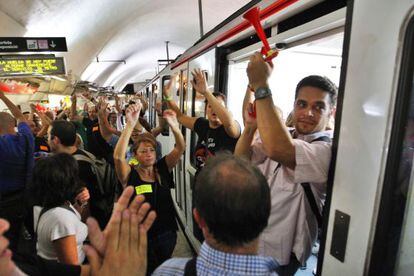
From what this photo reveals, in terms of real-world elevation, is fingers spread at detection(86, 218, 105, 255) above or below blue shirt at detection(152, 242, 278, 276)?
above

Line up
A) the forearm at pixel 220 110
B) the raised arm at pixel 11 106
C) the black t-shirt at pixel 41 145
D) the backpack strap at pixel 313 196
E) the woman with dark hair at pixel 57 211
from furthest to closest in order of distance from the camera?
the black t-shirt at pixel 41 145 → the raised arm at pixel 11 106 → the forearm at pixel 220 110 → the woman with dark hair at pixel 57 211 → the backpack strap at pixel 313 196

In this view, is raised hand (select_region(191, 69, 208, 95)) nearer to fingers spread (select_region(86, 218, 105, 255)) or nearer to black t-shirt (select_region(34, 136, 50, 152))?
fingers spread (select_region(86, 218, 105, 255))

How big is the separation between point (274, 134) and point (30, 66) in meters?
7.50

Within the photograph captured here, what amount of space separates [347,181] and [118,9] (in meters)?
8.88

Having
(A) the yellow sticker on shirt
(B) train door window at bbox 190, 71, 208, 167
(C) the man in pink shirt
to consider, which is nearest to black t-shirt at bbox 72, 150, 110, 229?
(A) the yellow sticker on shirt

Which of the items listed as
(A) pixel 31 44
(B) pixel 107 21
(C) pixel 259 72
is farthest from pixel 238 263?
(B) pixel 107 21

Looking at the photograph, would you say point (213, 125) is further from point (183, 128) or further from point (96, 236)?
point (96, 236)

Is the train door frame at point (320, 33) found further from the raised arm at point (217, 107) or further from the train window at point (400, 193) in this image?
the raised arm at point (217, 107)

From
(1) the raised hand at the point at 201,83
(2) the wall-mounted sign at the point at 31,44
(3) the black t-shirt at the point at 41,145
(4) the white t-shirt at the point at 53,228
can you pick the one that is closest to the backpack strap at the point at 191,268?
(4) the white t-shirt at the point at 53,228

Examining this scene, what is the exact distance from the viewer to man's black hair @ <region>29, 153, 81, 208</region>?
1760 millimetres

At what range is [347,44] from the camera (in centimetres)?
126

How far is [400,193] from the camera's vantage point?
43.1 inches

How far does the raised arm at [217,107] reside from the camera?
90.6 inches

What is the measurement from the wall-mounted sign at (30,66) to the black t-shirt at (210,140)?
608 cm
